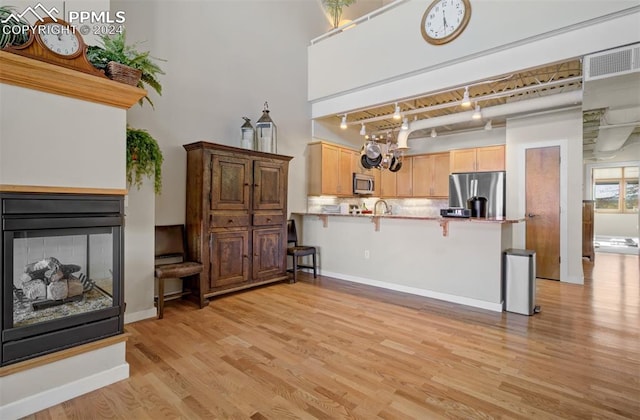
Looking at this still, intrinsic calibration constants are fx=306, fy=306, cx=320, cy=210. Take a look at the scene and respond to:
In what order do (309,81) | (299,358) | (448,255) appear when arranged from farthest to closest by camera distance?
(309,81), (448,255), (299,358)

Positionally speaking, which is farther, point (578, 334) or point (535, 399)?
point (578, 334)

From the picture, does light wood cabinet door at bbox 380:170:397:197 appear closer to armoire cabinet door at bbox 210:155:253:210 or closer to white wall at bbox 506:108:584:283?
white wall at bbox 506:108:584:283

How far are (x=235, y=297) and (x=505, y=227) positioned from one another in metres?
3.52

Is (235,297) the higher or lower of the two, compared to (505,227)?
lower

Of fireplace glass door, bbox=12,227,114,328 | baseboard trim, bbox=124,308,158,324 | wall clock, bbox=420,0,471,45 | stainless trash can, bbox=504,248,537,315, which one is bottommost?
baseboard trim, bbox=124,308,158,324

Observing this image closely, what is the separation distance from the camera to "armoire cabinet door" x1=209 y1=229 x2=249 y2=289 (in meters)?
3.86

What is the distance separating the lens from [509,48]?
370 centimetres

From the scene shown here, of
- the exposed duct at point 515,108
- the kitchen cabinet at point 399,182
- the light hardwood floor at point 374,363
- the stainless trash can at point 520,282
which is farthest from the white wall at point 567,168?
the kitchen cabinet at point 399,182

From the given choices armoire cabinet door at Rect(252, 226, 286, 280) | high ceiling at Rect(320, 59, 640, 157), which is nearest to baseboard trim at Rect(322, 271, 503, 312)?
armoire cabinet door at Rect(252, 226, 286, 280)

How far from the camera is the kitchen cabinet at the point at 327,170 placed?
573 cm

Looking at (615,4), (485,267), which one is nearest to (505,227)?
(485,267)

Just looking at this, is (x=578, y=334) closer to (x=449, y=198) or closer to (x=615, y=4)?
(x=615, y=4)

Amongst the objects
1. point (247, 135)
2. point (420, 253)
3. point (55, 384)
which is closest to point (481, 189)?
point (420, 253)

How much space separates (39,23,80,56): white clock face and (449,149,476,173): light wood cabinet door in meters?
6.33
